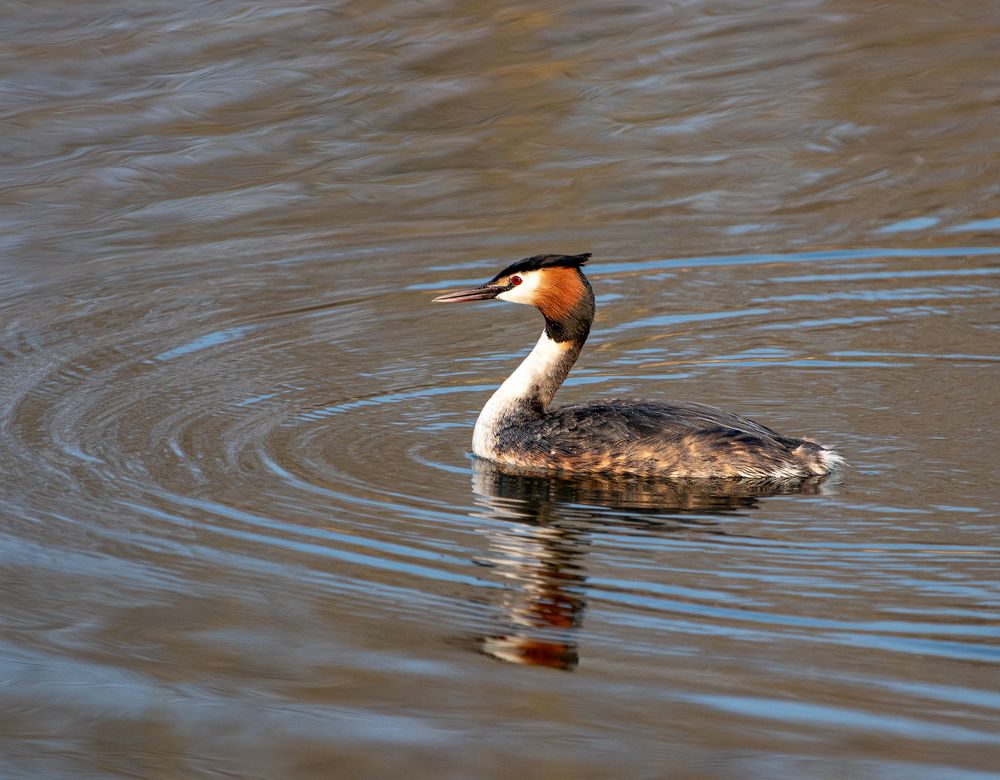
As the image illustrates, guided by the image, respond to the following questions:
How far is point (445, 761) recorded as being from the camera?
4.45 m

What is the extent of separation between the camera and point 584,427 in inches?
273

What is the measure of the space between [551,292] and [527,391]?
44cm

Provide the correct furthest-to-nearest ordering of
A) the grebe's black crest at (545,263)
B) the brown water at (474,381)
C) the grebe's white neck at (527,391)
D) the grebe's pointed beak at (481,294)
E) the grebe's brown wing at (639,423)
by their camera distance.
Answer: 1. the grebe's pointed beak at (481,294)
2. the grebe's black crest at (545,263)
3. the grebe's white neck at (527,391)
4. the grebe's brown wing at (639,423)
5. the brown water at (474,381)

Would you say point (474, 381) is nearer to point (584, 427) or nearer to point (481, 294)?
point (481, 294)

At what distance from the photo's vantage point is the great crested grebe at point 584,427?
668 centimetres

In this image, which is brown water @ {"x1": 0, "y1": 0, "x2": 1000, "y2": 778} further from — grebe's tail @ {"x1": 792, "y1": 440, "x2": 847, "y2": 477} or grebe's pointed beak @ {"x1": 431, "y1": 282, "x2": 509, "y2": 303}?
grebe's pointed beak @ {"x1": 431, "y1": 282, "x2": 509, "y2": 303}

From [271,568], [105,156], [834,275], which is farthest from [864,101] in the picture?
[271,568]

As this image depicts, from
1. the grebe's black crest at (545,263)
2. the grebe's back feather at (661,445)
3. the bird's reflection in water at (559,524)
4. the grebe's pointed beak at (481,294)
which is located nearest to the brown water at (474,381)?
the bird's reflection in water at (559,524)

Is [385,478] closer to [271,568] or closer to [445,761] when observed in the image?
[271,568]

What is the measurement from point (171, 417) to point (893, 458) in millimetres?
3056

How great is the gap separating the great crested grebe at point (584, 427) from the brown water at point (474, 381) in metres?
0.16

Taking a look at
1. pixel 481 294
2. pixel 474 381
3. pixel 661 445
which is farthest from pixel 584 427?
pixel 474 381

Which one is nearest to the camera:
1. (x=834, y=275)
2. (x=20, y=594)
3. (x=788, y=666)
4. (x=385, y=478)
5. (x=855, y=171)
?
(x=788, y=666)

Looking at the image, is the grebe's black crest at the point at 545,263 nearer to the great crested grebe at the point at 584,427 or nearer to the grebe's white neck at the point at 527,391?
the great crested grebe at the point at 584,427
